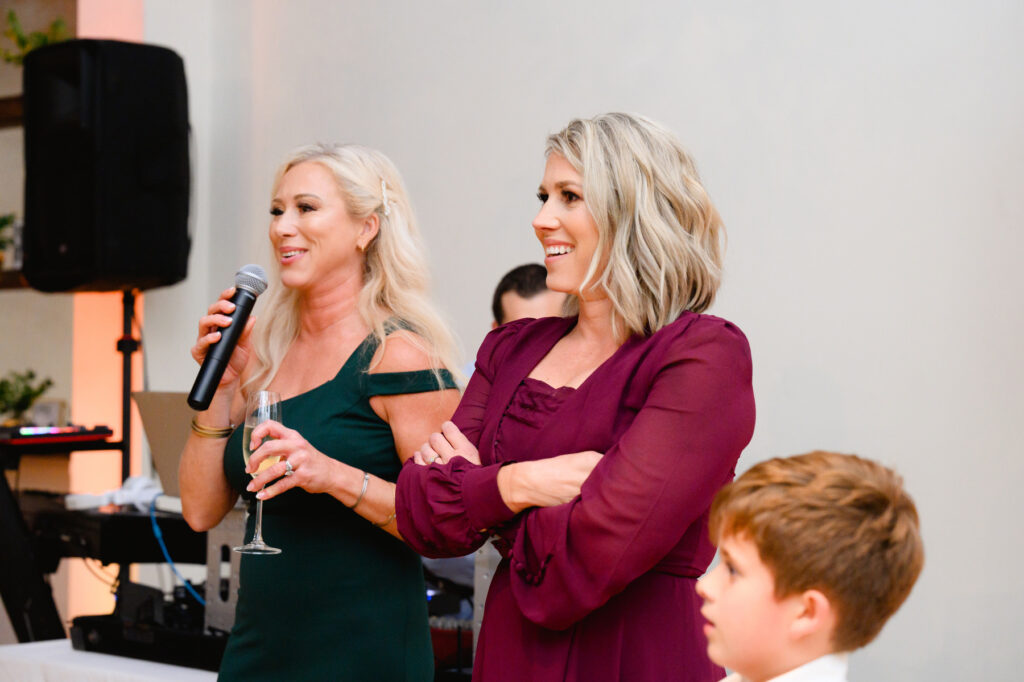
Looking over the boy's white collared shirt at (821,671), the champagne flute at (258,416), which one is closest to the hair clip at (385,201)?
the champagne flute at (258,416)

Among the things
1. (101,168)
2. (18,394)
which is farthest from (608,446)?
(18,394)

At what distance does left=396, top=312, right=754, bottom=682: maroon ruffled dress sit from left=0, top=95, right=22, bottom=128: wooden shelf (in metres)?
5.50

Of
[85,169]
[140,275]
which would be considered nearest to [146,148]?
[85,169]

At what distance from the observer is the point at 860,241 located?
9.99 feet

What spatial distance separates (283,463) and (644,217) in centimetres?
71

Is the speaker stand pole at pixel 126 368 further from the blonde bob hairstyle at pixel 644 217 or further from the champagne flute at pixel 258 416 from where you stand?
the blonde bob hairstyle at pixel 644 217

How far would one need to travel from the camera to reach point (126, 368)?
441 cm

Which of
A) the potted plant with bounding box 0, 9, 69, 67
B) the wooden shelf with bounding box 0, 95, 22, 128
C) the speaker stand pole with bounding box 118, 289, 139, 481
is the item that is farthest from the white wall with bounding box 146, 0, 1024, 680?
the wooden shelf with bounding box 0, 95, 22, 128

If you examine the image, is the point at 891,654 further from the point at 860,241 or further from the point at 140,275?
the point at 140,275

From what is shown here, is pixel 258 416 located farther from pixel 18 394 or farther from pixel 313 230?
pixel 18 394

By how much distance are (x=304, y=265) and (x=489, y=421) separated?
2.07ft

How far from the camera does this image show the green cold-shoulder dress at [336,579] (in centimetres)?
186

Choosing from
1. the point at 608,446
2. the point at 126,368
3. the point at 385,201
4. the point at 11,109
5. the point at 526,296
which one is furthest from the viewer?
the point at 11,109

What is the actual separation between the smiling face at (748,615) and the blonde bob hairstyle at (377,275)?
1009 mm
